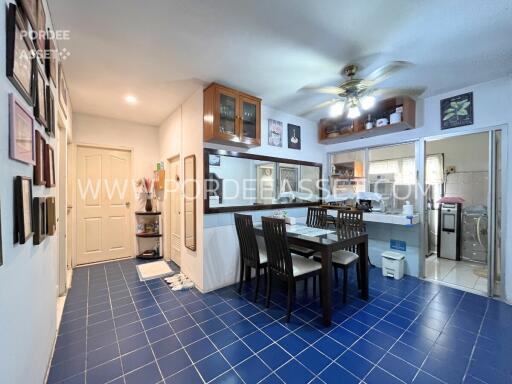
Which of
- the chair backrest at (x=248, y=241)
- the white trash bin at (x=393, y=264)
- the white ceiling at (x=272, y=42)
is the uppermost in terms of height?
the white ceiling at (x=272, y=42)

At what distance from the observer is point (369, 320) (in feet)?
7.27

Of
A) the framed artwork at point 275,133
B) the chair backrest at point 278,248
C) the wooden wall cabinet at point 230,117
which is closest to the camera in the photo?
the chair backrest at point 278,248

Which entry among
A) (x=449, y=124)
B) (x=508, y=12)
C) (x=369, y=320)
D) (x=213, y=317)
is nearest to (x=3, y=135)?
(x=213, y=317)

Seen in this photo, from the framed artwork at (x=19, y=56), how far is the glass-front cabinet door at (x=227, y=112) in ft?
5.65

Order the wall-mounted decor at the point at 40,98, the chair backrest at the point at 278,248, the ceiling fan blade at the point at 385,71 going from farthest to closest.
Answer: the chair backrest at the point at 278,248
the ceiling fan blade at the point at 385,71
the wall-mounted decor at the point at 40,98

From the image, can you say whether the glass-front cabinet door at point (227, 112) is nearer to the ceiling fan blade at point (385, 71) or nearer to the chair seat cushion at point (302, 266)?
the ceiling fan blade at point (385, 71)

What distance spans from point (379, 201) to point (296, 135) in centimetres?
177

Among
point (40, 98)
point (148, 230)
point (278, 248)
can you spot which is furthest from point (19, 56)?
point (148, 230)

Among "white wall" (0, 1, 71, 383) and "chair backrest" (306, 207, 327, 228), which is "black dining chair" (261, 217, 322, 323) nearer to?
"chair backrest" (306, 207, 327, 228)

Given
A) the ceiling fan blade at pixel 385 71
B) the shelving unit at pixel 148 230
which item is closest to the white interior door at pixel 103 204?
the shelving unit at pixel 148 230

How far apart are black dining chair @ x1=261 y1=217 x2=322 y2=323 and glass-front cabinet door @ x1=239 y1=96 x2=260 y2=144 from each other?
119 cm

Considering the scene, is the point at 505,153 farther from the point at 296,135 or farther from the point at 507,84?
the point at 296,135

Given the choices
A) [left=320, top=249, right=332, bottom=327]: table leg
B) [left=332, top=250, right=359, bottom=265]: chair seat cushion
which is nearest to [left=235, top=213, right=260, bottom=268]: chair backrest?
[left=320, top=249, right=332, bottom=327]: table leg

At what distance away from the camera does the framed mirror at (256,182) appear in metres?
2.95
